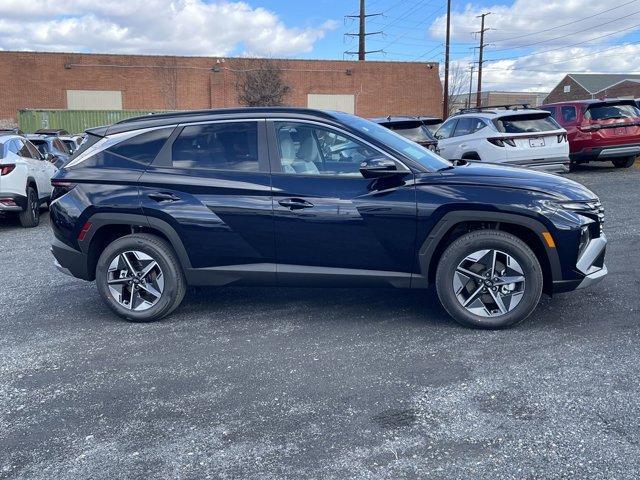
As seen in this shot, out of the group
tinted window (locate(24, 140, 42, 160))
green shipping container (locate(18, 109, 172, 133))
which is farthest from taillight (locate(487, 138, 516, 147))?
green shipping container (locate(18, 109, 172, 133))

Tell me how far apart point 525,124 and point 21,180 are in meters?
9.78

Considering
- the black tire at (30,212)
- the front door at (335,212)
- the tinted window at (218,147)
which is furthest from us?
the black tire at (30,212)

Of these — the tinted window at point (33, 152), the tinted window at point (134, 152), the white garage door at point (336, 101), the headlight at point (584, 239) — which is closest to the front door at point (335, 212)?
the tinted window at point (134, 152)

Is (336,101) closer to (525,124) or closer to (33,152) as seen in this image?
(525,124)

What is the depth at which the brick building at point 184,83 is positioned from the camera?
43.3m

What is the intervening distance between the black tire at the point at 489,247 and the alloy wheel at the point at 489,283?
0.03m

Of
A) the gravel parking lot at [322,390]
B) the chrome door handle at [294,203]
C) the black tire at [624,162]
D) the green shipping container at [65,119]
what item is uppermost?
the green shipping container at [65,119]

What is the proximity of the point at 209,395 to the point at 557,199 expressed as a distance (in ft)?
9.81

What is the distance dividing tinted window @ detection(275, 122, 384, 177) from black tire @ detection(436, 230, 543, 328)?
3.29 feet

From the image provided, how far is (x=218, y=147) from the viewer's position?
505 cm

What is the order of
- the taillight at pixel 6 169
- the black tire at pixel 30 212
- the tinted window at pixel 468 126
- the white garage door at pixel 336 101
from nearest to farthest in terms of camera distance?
the taillight at pixel 6 169 → the black tire at pixel 30 212 → the tinted window at pixel 468 126 → the white garage door at pixel 336 101

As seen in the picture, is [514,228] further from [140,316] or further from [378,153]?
[140,316]

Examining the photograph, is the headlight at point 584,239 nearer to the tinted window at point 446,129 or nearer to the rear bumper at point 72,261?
the rear bumper at point 72,261

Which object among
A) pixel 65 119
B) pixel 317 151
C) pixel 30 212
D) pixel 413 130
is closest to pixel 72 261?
pixel 317 151
